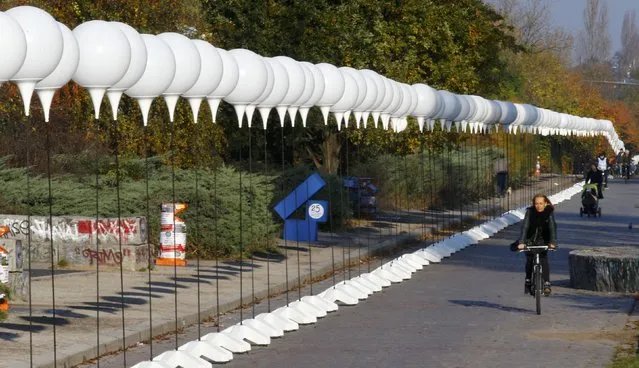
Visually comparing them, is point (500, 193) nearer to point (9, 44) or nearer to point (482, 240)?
point (482, 240)

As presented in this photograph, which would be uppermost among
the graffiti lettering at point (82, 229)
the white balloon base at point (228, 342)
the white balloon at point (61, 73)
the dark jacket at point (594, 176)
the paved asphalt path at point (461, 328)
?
the white balloon at point (61, 73)

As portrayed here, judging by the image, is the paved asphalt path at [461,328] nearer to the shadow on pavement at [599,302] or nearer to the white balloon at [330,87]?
the shadow on pavement at [599,302]

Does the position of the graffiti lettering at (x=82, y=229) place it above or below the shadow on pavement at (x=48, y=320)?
above

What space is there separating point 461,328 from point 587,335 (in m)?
1.53

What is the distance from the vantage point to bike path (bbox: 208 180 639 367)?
52.6 feet

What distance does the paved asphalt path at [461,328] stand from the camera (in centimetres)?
1603

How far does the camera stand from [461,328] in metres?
18.8

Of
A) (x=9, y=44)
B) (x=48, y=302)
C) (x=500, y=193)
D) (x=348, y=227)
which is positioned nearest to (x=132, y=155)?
(x=348, y=227)

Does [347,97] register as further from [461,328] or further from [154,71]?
[154,71]

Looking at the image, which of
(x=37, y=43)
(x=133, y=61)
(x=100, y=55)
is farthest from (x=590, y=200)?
(x=37, y=43)

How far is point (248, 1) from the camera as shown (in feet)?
146

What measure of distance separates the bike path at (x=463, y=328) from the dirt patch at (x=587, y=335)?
0.4 inches

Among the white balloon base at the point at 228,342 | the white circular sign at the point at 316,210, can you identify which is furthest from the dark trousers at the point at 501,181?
the white balloon base at the point at 228,342

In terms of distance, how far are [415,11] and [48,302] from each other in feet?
81.7
